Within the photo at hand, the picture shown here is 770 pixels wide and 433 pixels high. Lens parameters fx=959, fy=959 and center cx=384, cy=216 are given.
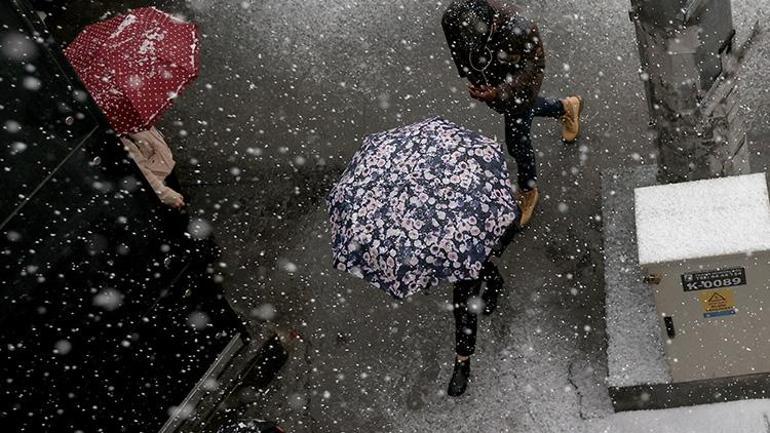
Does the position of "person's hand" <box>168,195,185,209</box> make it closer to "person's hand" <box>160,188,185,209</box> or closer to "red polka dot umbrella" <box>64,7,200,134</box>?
"person's hand" <box>160,188,185,209</box>

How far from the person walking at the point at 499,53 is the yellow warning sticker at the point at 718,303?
165 centimetres

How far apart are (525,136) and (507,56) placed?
2.66ft

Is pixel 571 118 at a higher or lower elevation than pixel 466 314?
higher

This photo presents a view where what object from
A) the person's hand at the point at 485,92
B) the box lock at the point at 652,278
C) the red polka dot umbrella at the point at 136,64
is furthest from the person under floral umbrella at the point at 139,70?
the box lock at the point at 652,278

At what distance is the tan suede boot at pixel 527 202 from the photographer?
6.93m

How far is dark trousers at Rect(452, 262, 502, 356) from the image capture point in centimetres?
581

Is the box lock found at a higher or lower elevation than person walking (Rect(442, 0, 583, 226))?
lower

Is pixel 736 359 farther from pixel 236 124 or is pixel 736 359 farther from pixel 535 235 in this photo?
pixel 236 124

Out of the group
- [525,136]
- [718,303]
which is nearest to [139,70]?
[525,136]

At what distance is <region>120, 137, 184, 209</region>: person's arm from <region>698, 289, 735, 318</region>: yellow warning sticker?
354cm

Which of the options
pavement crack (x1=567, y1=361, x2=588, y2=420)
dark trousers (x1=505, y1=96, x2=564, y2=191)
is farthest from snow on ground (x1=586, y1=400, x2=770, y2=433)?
dark trousers (x1=505, y1=96, x2=564, y2=191)

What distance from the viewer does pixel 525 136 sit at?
6.36 meters

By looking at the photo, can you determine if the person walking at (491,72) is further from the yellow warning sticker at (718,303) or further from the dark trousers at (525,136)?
the yellow warning sticker at (718,303)

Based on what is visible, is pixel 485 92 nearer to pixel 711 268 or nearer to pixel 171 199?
pixel 711 268
